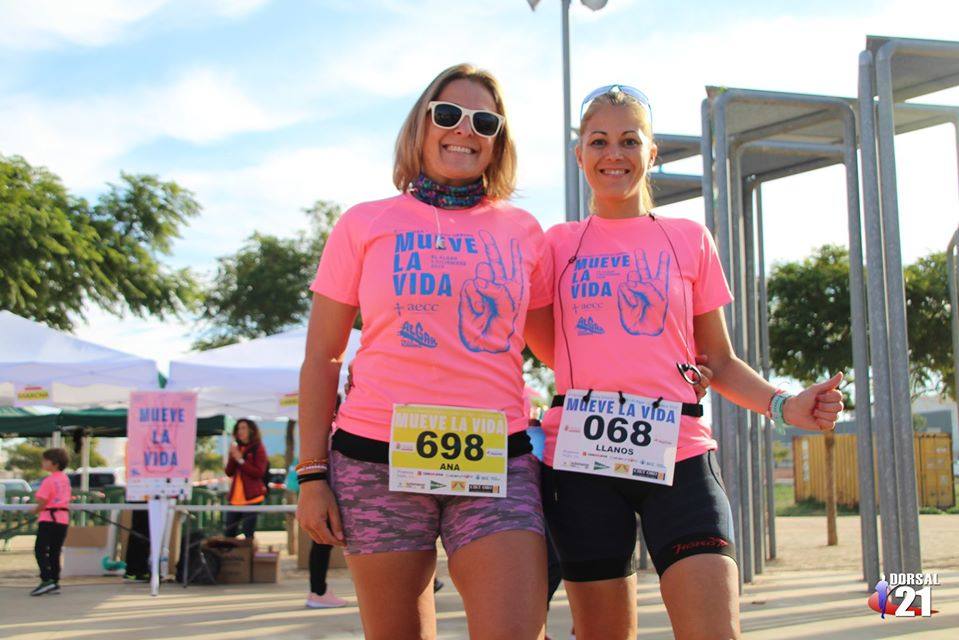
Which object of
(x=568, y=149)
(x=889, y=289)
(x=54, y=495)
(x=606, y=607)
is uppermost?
(x=568, y=149)

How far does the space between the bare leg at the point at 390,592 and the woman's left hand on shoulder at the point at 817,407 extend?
1040mm

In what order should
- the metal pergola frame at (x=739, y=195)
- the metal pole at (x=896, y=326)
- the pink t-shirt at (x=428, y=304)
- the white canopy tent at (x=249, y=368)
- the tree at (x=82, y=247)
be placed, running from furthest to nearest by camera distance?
the tree at (x=82, y=247)
the white canopy tent at (x=249, y=368)
the metal pergola frame at (x=739, y=195)
the metal pole at (x=896, y=326)
the pink t-shirt at (x=428, y=304)

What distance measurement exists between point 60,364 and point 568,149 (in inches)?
228

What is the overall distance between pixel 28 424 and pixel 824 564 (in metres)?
17.0

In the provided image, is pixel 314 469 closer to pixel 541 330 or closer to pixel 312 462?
pixel 312 462

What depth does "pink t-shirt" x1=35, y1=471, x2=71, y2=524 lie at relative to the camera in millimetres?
9695

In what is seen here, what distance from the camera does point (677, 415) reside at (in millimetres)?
2699

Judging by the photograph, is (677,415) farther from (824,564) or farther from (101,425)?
(101,425)

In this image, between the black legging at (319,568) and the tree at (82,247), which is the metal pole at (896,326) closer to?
the black legging at (319,568)

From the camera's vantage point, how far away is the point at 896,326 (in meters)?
6.48

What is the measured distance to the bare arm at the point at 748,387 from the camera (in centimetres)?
269

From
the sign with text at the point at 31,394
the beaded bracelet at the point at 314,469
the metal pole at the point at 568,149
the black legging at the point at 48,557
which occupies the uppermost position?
the metal pole at the point at 568,149

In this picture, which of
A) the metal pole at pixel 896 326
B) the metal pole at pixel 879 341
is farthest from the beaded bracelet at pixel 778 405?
the metal pole at pixel 879 341

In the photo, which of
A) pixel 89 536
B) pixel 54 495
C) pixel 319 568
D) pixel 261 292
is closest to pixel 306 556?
pixel 89 536
